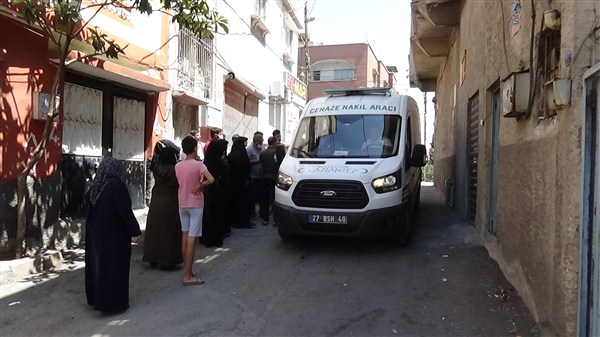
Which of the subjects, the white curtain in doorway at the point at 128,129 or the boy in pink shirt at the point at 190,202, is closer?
the boy in pink shirt at the point at 190,202

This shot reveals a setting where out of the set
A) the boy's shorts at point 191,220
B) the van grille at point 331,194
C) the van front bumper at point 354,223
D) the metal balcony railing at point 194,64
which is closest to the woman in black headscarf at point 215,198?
the van front bumper at point 354,223

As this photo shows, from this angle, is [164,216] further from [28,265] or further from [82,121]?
[82,121]

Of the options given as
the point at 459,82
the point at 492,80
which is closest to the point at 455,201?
the point at 459,82

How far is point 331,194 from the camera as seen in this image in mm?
6352

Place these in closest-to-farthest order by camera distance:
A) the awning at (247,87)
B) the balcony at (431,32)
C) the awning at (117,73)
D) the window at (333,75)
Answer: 1. the awning at (117,73)
2. the balcony at (431,32)
3. the awning at (247,87)
4. the window at (333,75)

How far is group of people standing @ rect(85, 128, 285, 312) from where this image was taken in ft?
15.0

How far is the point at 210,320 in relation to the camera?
14.6 feet

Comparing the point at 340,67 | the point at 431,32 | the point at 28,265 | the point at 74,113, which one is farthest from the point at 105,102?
the point at 340,67

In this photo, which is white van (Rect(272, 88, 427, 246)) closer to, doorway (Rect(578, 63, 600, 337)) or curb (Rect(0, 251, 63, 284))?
curb (Rect(0, 251, 63, 284))

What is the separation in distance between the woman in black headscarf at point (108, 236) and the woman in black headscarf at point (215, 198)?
244 centimetres

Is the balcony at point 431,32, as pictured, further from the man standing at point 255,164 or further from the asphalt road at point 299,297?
the asphalt road at point 299,297

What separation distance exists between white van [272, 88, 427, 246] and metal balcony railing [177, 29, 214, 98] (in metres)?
3.97

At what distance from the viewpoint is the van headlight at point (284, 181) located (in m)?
6.66

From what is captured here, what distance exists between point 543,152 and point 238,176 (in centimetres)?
522
